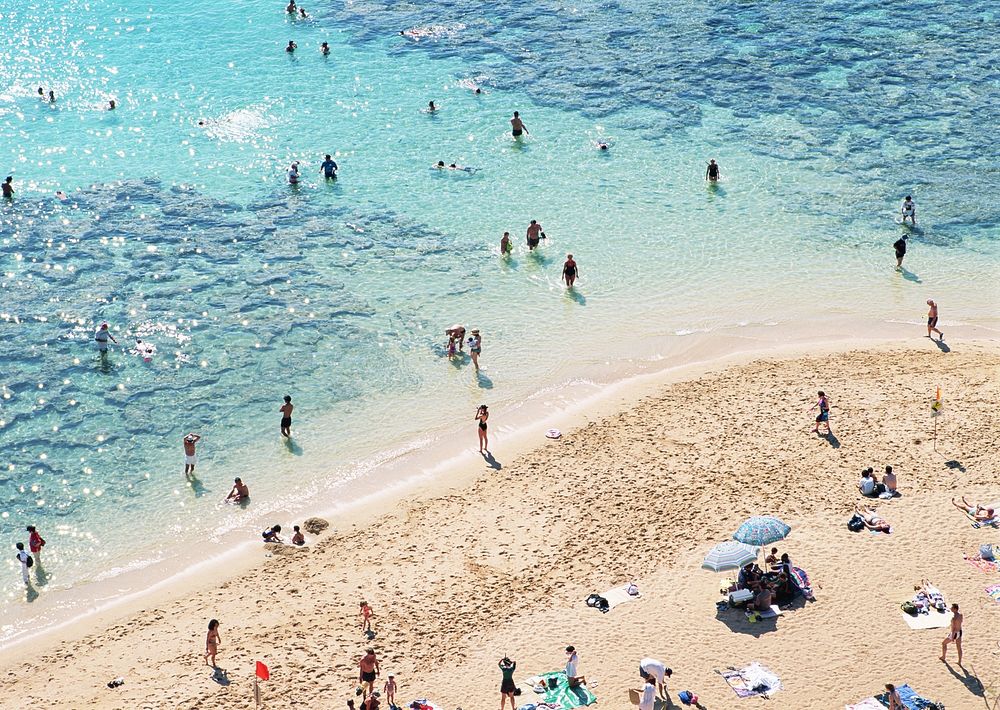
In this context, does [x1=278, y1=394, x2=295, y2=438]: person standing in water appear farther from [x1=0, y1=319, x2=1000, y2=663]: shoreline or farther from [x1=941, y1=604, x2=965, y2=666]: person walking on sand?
[x1=941, y1=604, x2=965, y2=666]: person walking on sand

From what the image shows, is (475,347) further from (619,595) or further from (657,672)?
(657,672)

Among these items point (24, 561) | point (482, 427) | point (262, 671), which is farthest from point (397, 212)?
point (262, 671)

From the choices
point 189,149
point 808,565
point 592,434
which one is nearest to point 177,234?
point 189,149

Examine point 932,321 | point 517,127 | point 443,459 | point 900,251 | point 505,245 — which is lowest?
point 443,459

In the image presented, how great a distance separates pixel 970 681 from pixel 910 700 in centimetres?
130

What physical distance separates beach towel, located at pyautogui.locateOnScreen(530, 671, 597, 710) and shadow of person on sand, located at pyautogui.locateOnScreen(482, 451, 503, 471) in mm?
7568

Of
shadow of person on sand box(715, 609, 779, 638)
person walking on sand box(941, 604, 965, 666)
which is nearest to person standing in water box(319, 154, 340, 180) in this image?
shadow of person on sand box(715, 609, 779, 638)

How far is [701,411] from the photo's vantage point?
29.6 m

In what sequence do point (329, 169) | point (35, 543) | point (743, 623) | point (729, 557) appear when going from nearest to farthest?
point (743, 623) < point (729, 557) < point (35, 543) < point (329, 169)

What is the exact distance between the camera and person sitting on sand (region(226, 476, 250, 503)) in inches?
1105

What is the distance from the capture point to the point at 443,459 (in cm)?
2925

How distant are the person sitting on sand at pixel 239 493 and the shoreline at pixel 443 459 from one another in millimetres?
884

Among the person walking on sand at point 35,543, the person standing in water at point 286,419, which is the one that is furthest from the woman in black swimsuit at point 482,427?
the person walking on sand at point 35,543

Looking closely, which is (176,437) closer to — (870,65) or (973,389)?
(973,389)
